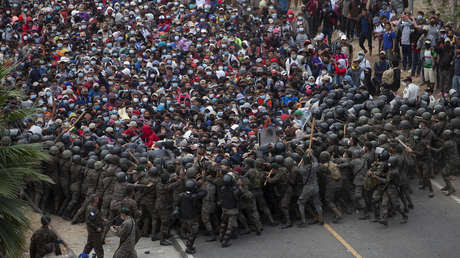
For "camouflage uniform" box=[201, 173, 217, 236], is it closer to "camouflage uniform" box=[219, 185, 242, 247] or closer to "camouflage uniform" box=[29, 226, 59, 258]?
"camouflage uniform" box=[219, 185, 242, 247]

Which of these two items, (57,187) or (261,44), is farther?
(261,44)

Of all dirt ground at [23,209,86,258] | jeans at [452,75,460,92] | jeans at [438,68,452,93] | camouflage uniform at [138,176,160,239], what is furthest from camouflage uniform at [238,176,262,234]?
jeans at [438,68,452,93]

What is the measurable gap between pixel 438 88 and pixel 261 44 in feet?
21.9

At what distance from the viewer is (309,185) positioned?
15648 mm

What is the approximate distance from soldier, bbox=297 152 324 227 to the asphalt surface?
1.47 feet

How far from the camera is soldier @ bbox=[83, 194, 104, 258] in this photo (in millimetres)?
13781

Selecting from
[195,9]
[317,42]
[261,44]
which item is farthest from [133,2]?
[317,42]

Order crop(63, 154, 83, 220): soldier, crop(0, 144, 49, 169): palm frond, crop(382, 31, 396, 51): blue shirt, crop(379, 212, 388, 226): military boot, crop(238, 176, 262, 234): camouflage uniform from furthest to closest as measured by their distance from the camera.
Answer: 1. crop(382, 31, 396, 51): blue shirt
2. crop(63, 154, 83, 220): soldier
3. crop(379, 212, 388, 226): military boot
4. crop(238, 176, 262, 234): camouflage uniform
5. crop(0, 144, 49, 169): palm frond

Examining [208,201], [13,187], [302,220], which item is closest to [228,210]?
[208,201]

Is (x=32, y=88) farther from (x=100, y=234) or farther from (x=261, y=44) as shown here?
(x=100, y=234)

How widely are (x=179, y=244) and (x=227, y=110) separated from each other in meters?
6.26

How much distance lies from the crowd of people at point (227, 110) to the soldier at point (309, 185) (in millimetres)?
30

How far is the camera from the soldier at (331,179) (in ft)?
51.9

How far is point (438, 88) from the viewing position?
2244 cm
